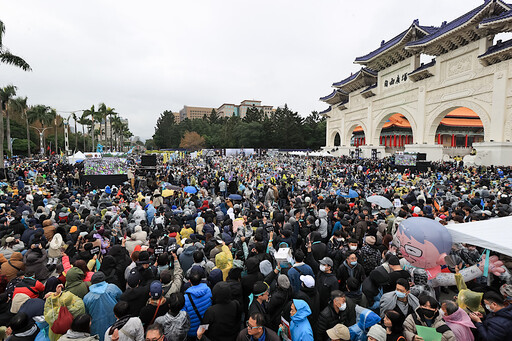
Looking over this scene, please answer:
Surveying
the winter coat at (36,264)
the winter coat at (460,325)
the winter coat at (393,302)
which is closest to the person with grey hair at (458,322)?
the winter coat at (460,325)

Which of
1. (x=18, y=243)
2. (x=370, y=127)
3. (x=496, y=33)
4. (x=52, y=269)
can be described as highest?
(x=496, y=33)

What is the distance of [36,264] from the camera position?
15.2 feet

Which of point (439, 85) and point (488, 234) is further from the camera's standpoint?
point (439, 85)

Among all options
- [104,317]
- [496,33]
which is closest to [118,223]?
[104,317]

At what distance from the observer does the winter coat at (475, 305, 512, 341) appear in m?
2.62

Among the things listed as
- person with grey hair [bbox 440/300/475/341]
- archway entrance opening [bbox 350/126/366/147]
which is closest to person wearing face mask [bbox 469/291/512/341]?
person with grey hair [bbox 440/300/475/341]

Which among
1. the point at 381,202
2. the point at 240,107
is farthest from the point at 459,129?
the point at 240,107

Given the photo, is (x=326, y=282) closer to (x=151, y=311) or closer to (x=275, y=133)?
(x=151, y=311)

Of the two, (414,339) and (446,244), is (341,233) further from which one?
(414,339)

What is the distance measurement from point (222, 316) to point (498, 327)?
→ 3083 mm

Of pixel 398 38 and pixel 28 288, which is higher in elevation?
pixel 398 38

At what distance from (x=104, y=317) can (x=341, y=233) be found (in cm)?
416

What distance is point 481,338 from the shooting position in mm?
2789

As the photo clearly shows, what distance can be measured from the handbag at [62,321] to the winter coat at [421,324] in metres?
3.88
